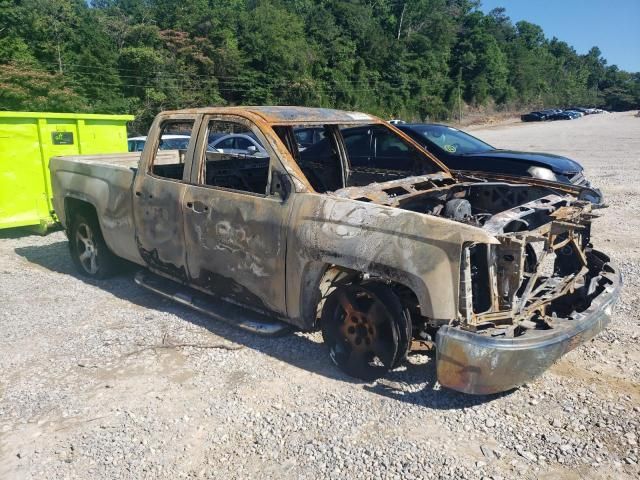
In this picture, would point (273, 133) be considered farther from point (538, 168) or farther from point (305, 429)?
point (538, 168)

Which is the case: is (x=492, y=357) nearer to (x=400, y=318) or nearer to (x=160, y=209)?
(x=400, y=318)

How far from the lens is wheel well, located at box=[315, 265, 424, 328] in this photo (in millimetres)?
3691

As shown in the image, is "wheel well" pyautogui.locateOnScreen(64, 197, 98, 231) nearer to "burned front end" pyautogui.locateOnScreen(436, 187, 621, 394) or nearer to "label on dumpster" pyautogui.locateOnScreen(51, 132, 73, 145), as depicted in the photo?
"label on dumpster" pyautogui.locateOnScreen(51, 132, 73, 145)

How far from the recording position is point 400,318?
3.49 metres

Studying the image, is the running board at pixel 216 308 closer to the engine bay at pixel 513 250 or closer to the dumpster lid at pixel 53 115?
the engine bay at pixel 513 250

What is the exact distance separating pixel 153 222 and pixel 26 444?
2.17 m

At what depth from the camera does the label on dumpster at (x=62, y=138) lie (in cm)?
841

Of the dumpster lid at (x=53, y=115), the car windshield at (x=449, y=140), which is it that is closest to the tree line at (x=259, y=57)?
the dumpster lid at (x=53, y=115)

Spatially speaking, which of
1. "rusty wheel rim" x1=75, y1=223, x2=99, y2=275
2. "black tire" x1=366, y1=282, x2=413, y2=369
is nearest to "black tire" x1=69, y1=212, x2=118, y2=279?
"rusty wheel rim" x1=75, y1=223, x2=99, y2=275

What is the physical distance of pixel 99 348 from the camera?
4418mm

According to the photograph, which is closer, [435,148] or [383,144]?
[383,144]

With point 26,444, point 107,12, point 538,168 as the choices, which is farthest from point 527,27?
point 26,444

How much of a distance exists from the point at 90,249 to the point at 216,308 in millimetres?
2165

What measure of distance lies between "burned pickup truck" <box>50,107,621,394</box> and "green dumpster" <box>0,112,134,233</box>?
2855 millimetres
